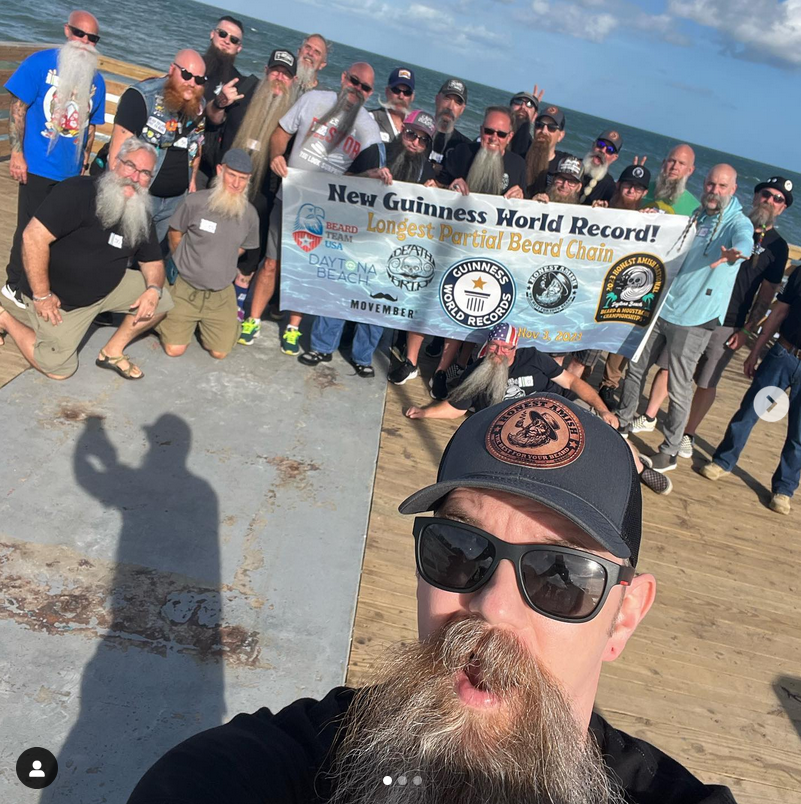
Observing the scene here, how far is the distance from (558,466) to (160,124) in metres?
5.09

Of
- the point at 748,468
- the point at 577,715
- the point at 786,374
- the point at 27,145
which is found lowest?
the point at 748,468

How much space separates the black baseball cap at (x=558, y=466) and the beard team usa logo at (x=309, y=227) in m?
4.56

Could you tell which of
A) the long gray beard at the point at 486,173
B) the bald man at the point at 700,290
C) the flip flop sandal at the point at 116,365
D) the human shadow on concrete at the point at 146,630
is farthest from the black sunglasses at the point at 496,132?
the human shadow on concrete at the point at 146,630

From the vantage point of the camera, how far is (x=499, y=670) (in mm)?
1165

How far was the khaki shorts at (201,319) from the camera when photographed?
550cm

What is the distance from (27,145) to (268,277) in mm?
1988

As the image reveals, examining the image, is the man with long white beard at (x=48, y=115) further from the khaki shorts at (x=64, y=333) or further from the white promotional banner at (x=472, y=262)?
the white promotional banner at (x=472, y=262)

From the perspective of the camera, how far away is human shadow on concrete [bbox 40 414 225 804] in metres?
2.51

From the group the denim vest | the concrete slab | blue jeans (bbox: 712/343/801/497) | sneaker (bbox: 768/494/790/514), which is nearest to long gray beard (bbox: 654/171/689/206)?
blue jeans (bbox: 712/343/801/497)

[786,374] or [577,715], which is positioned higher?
[577,715]

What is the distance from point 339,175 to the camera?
5.48m

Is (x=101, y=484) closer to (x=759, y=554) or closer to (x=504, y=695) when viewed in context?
(x=504, y=695)

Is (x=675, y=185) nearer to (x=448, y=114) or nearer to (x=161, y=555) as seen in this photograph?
(x=448, y=114)

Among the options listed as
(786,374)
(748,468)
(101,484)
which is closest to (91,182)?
(101,484)
